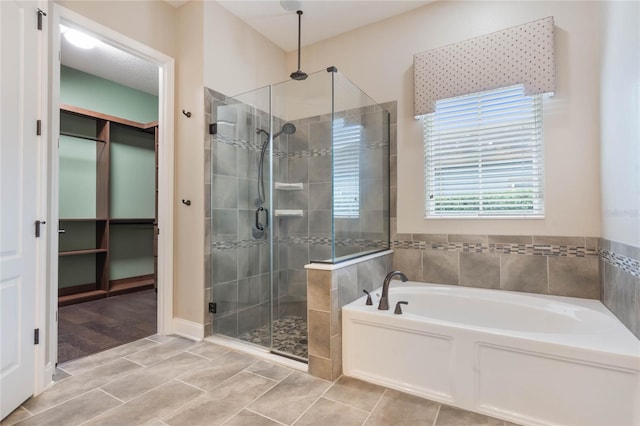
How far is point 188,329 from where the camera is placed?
273 centimetres

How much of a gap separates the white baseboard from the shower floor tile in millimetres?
337

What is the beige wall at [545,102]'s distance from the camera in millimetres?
2262

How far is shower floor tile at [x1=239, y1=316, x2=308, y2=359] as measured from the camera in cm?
248

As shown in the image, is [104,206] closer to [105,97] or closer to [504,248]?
[105,97]

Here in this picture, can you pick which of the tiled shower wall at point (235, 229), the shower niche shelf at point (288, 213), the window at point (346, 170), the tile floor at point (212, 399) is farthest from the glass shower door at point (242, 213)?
the window at point (346, 170)

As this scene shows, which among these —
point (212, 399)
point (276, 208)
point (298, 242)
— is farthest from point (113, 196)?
point (212, 399)

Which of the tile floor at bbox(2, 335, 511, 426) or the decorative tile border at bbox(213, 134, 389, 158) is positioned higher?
the decorative tile border at bbox(213, 134, 389, 158)

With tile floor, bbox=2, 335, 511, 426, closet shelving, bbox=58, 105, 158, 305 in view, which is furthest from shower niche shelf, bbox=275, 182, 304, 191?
closet shelving, bbox=58, 105, 158, 305

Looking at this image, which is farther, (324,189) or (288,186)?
(288,186)

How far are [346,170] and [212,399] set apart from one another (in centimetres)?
181

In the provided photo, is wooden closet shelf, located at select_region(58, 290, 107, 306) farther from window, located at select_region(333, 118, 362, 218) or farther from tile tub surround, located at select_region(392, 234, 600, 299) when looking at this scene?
tile tub surround, located at select_region(392, 234, 600, 299)

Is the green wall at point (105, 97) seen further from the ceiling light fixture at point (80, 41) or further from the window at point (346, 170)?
the window at point (346, 170)

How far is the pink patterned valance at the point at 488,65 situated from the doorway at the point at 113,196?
7.35ft

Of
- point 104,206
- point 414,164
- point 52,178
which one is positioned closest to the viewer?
point 52,178
